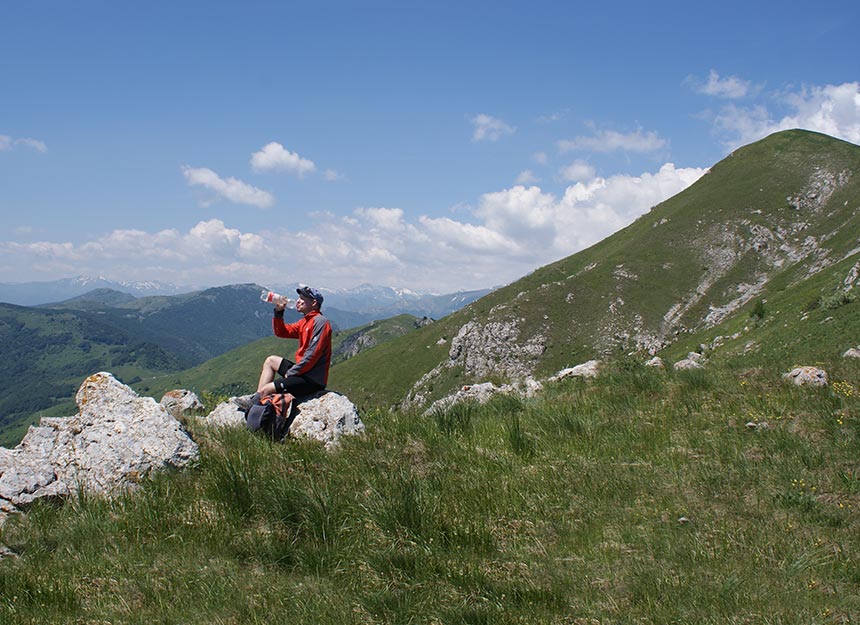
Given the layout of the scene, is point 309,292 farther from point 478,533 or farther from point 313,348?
point 478,533

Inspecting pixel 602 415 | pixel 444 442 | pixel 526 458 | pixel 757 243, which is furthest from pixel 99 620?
pixel 757 243

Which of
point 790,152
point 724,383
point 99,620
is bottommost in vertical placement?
point 99,620

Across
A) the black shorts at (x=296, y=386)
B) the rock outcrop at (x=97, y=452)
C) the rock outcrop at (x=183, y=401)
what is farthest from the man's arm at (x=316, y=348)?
the rock outcrop at (x=183, y=401)

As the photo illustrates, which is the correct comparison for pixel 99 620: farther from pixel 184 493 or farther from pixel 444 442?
pixel 444 442

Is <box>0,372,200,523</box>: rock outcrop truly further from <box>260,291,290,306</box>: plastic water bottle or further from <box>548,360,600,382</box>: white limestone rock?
<box>548,360,600,382</box>: white limestone rock

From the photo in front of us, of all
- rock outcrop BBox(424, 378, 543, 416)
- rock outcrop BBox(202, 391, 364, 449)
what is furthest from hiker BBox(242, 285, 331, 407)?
rock outcrop BBox(424, 378, 543, 416)

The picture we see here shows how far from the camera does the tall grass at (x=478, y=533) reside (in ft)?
12.0

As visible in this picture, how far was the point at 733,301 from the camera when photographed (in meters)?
110

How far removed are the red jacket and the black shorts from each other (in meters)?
0.07

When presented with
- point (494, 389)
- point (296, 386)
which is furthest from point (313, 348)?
point (494, 389)

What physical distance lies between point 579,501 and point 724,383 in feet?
18.3

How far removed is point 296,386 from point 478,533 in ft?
16.4

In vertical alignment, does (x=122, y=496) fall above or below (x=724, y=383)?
below

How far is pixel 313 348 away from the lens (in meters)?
8.77
